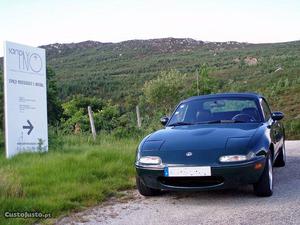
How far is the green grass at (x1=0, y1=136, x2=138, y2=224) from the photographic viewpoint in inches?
205

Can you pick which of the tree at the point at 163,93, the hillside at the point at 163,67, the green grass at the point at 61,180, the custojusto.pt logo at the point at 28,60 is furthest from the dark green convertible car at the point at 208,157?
the tree at the point at 163,93

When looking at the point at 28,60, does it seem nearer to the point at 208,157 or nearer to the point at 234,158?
the point at 208,157

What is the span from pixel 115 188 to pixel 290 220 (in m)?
2.67

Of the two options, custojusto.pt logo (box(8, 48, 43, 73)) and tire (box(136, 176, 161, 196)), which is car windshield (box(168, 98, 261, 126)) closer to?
tire (box(136, 176, 161, 196))

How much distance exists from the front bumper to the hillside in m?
14.4

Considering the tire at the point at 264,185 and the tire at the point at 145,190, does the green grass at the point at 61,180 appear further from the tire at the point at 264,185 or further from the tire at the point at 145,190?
the tire at the point at 264,185

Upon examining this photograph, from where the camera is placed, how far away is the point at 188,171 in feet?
17.1

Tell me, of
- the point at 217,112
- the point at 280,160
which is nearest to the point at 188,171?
the point at 217,112

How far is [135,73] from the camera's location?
2452 inches

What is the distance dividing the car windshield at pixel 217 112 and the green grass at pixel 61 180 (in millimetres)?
1227

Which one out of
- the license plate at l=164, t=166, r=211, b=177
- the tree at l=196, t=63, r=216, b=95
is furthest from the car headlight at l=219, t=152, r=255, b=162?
the tree at l=196, t=63, r=216, b=95

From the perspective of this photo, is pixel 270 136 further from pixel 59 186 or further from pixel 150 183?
pixel 59 186

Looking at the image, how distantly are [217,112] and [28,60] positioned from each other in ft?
14.5

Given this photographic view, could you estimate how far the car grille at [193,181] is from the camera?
5.25 m
